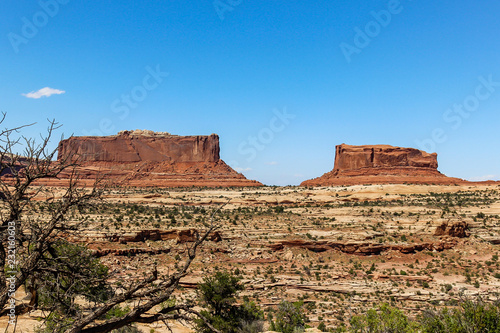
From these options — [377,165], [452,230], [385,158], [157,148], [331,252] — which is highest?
[157,148]

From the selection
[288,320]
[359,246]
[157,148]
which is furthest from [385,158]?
[288,320]

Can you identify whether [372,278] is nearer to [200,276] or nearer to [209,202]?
[200,276]

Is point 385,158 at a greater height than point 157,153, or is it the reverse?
point 157,153

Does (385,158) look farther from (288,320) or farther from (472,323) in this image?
(472,323)

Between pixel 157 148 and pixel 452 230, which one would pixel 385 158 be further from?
pixel 452 230

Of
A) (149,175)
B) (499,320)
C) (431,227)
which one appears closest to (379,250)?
(431,227)

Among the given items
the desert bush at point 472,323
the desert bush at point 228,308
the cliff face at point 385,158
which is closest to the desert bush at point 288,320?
the desert bush at point 228,308

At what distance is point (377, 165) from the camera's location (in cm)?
8300

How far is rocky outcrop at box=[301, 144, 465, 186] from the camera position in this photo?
76.5 meters

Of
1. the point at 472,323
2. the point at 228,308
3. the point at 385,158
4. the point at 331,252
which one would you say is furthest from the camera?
the point at 385,158

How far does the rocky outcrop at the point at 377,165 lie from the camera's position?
7650cm

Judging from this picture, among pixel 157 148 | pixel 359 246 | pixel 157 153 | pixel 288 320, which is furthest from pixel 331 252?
pixel 157 148

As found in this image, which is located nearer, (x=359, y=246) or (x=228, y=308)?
(x=228, y=308)

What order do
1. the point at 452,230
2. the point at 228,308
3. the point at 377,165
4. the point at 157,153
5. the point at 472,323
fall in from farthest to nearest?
the point at 157,153, the point at 377,165, the point at 452,230, the point at 228,308, the point at 472,323
